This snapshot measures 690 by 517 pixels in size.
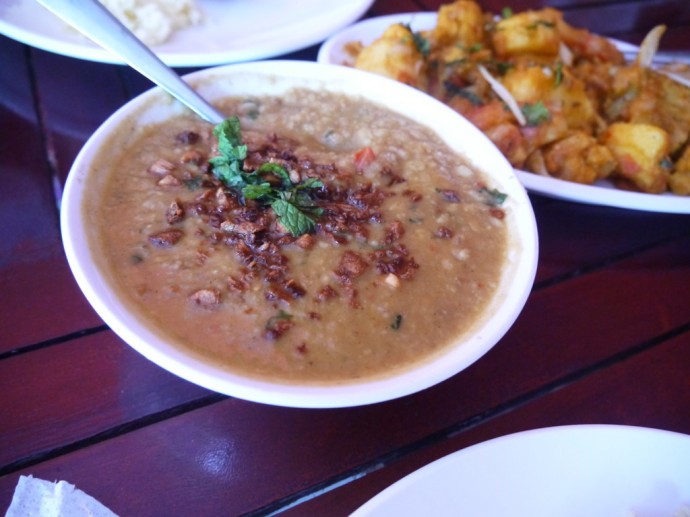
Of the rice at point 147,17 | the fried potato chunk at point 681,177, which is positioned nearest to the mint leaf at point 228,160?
the rice at point 147,17

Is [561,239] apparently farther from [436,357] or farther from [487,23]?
[487,23]

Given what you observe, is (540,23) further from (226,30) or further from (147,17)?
(147,17)

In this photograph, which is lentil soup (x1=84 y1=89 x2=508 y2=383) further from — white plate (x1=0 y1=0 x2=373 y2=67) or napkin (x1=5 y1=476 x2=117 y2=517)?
white plate (x1=0 y1=0 x2=373 y2=67)

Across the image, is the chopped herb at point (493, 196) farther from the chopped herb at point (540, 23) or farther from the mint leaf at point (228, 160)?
the chopped herb at point (540, 23)

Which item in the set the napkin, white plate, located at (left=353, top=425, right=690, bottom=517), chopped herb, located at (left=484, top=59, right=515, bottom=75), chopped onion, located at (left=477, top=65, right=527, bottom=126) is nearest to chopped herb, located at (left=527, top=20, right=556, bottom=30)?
chopped herb, located at (left=484, top=59, right=515, bottom=75)

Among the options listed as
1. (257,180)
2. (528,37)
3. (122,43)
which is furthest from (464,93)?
(122,43)

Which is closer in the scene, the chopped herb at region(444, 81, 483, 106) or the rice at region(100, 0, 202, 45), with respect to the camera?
the chopped herb at region(444, 81, 483, 106)

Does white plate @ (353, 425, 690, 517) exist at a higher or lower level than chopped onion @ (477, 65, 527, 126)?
lower
